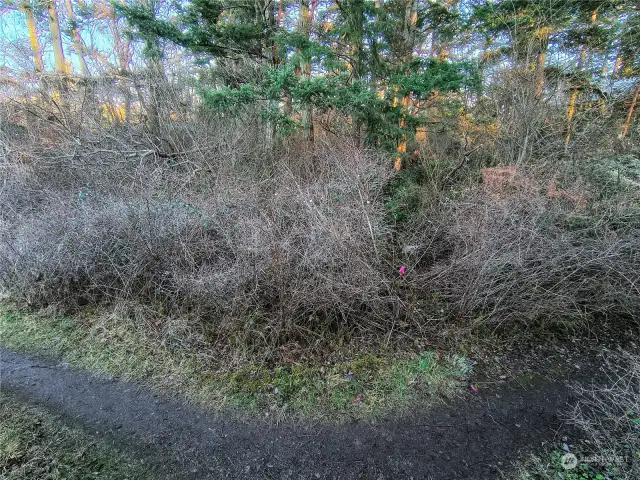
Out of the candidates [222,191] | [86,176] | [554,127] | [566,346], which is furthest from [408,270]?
[86,176]

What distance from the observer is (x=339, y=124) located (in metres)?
7.02

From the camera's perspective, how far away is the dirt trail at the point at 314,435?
231 centimetres

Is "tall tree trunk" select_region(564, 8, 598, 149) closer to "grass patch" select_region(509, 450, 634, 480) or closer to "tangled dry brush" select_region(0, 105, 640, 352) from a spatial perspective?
"tangled dry brush" select_region(0, 105, 640, 352)

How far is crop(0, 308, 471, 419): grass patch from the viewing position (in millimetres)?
2883

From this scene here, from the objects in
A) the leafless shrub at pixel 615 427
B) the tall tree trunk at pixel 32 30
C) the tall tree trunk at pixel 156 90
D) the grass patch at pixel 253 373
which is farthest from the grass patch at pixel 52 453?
the tall tree trunk at pixel 32 30

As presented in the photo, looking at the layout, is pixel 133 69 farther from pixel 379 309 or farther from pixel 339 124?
pixel 379 309

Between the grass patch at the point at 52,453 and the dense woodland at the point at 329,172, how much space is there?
122 centimetres

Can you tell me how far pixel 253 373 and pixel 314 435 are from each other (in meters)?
0.98

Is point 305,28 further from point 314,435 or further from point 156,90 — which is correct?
point 314,435

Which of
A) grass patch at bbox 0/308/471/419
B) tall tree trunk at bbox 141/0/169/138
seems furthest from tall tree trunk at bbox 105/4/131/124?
grass patch at bbox 0/308/471/419

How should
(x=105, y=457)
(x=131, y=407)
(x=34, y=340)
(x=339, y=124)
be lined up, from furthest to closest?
1. (x=339, y=124)
2. (x=34, y=340)
3. (x=131, y=407)
4. (x=105, y=457)

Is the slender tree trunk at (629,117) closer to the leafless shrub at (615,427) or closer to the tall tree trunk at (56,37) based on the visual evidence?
the leafless shrub at (615,427)

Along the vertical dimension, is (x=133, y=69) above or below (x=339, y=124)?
above

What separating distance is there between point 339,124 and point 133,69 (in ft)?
19.1
